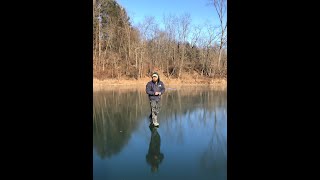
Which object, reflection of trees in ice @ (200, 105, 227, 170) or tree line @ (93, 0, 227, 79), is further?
tree line @ (93, 0, 227, 79)

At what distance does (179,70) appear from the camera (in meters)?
41.7

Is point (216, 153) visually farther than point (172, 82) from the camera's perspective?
No

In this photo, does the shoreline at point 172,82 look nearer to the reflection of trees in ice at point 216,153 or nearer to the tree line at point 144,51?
the tree line at point 144,51

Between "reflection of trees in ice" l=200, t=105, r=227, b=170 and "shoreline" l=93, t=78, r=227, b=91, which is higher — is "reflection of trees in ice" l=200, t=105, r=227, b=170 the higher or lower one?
the lower one

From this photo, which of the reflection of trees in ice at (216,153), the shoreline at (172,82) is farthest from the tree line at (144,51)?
the reflection of trees in ice at (216,153)

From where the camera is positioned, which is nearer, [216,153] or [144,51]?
[216,153]

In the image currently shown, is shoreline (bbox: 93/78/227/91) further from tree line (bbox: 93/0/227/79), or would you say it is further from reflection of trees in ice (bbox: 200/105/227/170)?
reflection of trees in ice (bbox: 200/105/227/170)

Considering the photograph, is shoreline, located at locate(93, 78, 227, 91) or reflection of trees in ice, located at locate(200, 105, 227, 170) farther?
shoreline, located at locate(93, 78, 227, 91)

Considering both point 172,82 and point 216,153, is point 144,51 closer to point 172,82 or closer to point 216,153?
point 172,82

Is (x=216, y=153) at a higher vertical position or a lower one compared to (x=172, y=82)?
lower

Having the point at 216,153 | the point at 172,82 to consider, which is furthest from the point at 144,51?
the point at 216,153

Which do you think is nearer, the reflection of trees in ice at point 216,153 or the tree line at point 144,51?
the reflection of trees in ice at point 216,153

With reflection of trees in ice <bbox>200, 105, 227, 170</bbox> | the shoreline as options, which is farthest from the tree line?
reflection of trees in ice <bbox>200, 105, 227, 170</bbox>
